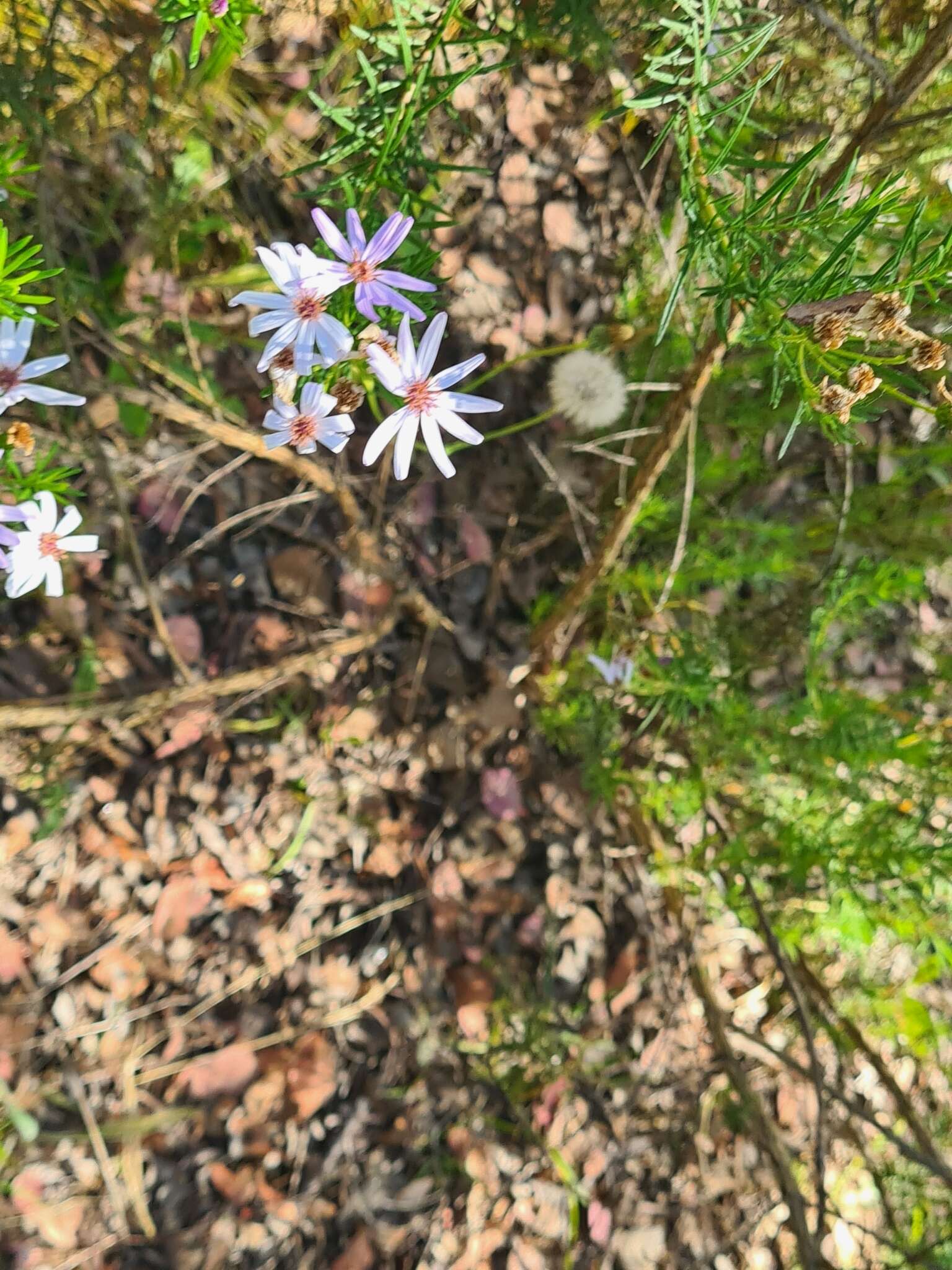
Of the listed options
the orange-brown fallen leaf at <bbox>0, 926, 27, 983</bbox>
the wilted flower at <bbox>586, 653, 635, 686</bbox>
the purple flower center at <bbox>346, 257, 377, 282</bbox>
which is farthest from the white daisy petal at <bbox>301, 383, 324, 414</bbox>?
the orange-brown fallen leaf at <bbox>0, 926, 27, 983</bbox>

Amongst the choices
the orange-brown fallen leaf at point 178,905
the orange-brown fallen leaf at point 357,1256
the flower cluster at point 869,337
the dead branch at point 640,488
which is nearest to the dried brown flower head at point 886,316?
the flower cluster at point 869,337

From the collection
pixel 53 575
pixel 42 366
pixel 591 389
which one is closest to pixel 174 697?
pixel 53 575

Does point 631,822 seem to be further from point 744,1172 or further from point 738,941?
point 744,1172

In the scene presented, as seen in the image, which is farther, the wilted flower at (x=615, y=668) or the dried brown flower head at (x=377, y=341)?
the wilted flower at (x=615, y=668)

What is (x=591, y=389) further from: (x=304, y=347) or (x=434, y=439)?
(x=304, y=347)

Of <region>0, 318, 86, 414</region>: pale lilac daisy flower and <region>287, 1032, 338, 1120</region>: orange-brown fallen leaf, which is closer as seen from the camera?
<region>0, 318, 86, 414</region>: pale lilac daisy flower

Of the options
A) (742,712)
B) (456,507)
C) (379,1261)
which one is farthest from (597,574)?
(379,1261)

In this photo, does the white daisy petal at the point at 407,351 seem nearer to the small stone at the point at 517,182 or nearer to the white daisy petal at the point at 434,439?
the white daisy petal at the point at 434,439

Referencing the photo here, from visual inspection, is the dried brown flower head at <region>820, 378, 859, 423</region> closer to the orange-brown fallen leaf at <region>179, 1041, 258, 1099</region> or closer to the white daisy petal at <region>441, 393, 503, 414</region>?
the white daisy petal at <region>441, 393, 503, 414</region>
